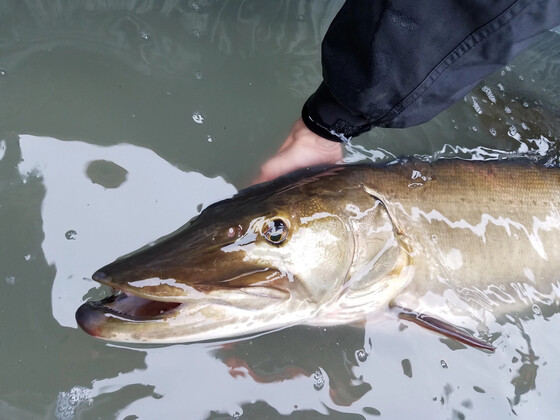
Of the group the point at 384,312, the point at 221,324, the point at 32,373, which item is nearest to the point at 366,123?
the point at 384,312

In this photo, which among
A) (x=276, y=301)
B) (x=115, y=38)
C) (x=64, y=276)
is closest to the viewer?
(x=276, y=301)

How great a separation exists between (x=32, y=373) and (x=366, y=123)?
5.28ft

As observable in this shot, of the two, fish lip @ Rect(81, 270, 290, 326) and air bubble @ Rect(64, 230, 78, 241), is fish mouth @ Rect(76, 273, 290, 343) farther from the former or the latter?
air bubble @ Rect(64, 230, 78, 241)

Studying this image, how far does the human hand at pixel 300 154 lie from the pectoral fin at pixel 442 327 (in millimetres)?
727

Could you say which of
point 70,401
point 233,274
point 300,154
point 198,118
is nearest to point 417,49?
point 300,154

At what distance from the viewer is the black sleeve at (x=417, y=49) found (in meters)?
1.96

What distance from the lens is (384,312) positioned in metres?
2.30

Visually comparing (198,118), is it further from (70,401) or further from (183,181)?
(70,401)

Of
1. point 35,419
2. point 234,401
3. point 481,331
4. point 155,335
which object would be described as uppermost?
point 155,335

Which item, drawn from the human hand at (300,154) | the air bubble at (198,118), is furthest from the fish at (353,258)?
the air bubble at (198,118)

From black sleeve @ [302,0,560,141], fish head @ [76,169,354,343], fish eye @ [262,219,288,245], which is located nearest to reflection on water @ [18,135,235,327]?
fish head @ [76,169,354,343]

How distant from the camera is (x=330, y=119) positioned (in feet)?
7.73

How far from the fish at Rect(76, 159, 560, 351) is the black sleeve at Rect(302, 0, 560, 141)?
0.95 feet

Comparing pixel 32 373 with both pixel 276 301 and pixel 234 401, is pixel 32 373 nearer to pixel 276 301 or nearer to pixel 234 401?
pixel 234 401
